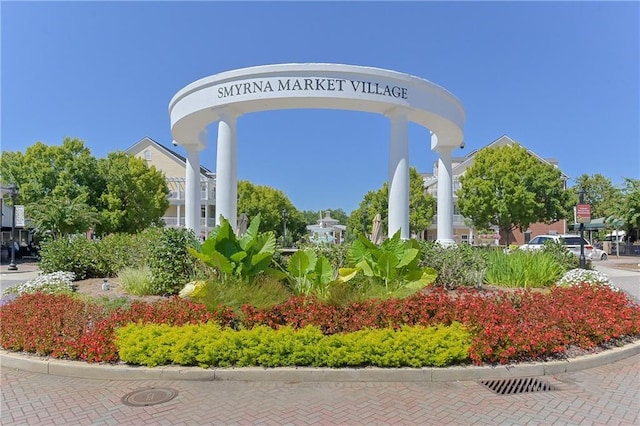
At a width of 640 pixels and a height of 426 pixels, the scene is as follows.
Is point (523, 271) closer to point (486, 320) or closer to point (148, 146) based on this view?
point (486, 320)

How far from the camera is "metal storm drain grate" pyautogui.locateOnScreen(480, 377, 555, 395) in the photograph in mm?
4734

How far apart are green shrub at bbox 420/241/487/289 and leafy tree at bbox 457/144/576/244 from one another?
2354cm

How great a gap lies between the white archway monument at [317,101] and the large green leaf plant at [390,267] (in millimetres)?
2386

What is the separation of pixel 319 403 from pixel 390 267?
415 cm

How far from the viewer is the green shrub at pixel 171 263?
915cm

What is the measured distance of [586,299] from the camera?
291 inches

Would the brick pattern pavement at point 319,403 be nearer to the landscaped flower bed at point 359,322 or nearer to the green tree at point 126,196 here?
the landscaped flower bed at point 359,322

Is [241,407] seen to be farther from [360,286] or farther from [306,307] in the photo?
[360,286]

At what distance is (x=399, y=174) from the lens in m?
11.2

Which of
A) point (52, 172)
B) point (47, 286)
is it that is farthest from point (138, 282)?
point (52, 172)

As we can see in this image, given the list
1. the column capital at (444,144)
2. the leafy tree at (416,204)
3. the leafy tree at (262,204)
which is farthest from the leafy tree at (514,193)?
the column capital at (444,144)

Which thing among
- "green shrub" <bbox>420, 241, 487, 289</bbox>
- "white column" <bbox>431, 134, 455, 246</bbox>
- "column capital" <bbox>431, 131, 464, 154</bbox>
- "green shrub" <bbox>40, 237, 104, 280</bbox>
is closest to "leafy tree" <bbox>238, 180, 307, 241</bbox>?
"column capital" <bbox>431, 131, 464, 154</bbox>

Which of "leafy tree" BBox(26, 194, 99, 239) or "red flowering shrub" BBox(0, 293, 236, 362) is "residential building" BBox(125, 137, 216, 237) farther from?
"red flowering shrub" BBox(0, 293, 236, 362)

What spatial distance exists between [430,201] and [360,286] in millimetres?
33384
